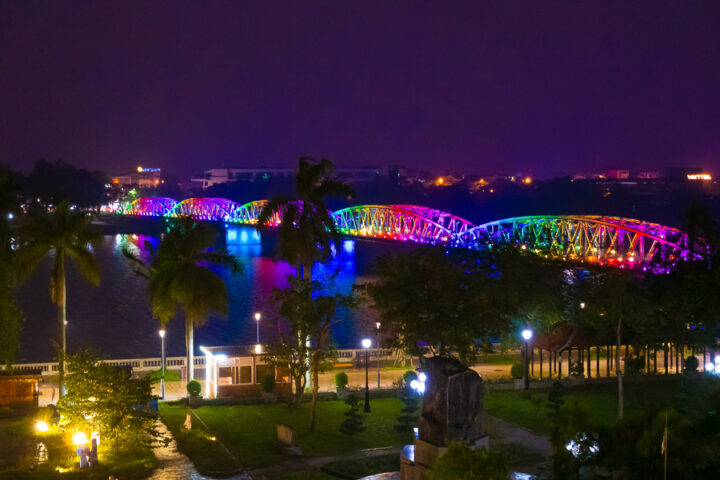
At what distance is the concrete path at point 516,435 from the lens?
885 inches

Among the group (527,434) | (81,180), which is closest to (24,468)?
(527,434)

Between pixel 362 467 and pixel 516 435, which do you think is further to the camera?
pixel 516 435

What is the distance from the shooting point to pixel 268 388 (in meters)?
30.0

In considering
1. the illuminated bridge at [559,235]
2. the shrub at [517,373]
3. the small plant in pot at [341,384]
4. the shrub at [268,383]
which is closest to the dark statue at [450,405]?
the small plant in pot at [341,384]

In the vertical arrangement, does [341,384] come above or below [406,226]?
below

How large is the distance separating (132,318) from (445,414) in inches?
2095

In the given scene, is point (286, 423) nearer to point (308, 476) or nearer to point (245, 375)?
point (245, 375)

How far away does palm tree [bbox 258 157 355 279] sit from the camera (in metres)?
31.1

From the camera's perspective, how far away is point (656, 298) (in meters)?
32.3

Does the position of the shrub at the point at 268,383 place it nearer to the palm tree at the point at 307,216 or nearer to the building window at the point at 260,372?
the building window at the point at 260,372

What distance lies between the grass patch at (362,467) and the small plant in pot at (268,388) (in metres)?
8.98

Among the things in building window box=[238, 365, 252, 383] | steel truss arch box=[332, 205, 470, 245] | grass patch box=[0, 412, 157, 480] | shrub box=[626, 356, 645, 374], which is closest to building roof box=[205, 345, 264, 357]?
building window box=[238, 365, 252, 383]

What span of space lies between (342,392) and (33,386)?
10678 mm

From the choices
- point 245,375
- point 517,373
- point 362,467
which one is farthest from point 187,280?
point 362,467
